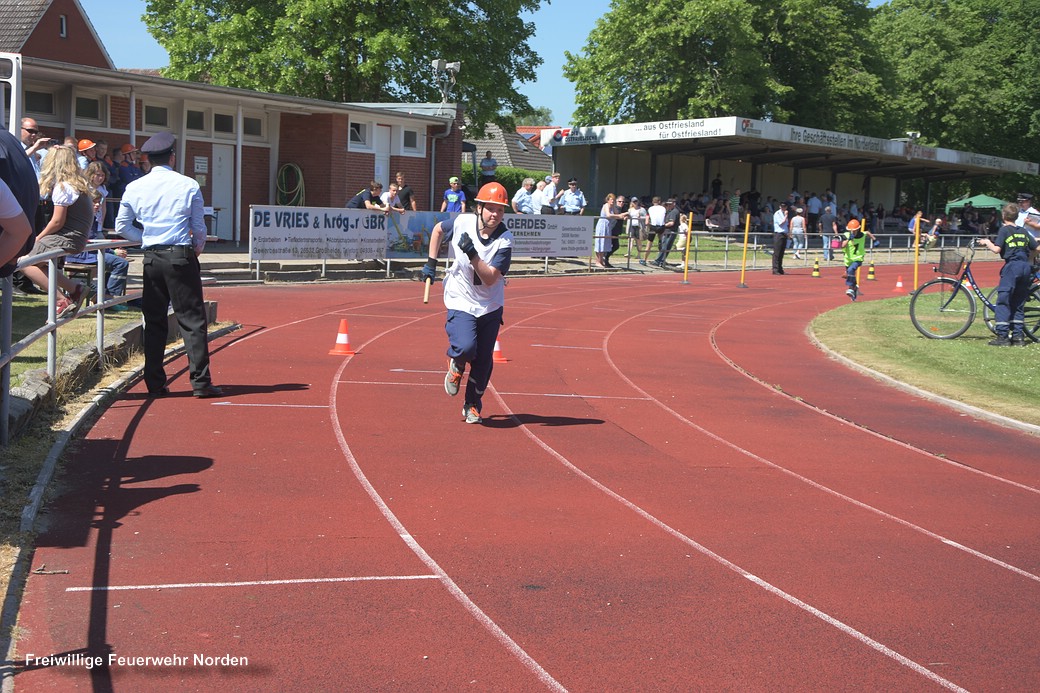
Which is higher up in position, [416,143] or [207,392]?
[416,143]

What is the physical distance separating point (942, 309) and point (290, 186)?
17806mm

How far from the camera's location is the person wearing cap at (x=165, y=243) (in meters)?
9.41

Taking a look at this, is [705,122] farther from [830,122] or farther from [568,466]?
[568,466]

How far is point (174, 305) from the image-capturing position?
9.62 metres

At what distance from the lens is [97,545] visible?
19.1 feet

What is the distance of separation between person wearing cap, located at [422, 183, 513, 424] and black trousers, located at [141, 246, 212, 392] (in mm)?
2130

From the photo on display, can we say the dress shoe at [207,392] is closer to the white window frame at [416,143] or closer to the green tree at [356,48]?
the white window frame at [416,143]

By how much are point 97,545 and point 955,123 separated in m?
67.9

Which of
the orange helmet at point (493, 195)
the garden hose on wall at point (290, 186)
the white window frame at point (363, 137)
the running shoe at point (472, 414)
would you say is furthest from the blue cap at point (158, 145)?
the white window frame at point (363, 137)

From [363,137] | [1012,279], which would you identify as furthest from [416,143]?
[1012,279]

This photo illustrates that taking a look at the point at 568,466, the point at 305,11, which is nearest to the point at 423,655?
the point at 568,466

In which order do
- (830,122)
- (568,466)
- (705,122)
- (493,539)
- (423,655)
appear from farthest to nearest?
(830,122) < (705,122) < (568,466) < (493,539) < (423,655)

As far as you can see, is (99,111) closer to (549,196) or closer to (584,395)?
(549,196)

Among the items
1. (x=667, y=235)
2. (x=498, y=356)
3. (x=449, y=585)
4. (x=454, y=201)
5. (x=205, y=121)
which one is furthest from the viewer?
(x=667, y=235)
